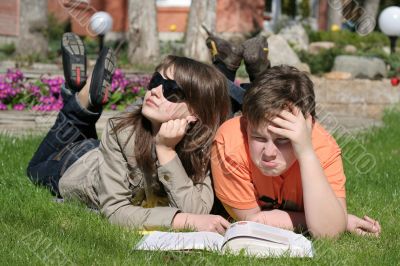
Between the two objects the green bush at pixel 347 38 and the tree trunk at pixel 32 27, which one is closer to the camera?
the tree trunk at pixel 32 27

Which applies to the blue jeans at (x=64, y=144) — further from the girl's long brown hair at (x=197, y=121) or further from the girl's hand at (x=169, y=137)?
the girl's hand at (x=169, y=137)

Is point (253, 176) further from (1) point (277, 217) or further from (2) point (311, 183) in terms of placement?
(2) point (311, 183)

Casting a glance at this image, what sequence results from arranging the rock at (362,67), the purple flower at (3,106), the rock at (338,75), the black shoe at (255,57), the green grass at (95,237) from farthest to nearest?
the rock at (362,67) → the rock at (338,75) → the purple flower at (3,106) → the black shoe at (255,57) → the green grass at (95,237)

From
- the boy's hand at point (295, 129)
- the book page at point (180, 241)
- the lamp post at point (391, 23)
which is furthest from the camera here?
the lamp post at point (391, 23)

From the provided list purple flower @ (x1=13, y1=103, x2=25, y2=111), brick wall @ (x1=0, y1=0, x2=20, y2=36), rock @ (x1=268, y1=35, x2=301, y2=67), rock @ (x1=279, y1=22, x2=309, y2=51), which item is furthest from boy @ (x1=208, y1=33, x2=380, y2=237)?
brick wall @ (x1=0, y1=0, x2=20, y2=36)

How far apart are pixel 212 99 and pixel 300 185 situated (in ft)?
2.25

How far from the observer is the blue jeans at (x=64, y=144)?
4.37 meters

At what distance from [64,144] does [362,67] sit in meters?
7.20

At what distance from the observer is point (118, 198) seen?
3613 mm

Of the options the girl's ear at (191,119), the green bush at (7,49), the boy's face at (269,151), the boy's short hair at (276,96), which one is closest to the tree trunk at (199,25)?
the green bush at (7,49)

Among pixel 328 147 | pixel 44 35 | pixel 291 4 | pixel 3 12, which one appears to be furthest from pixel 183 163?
pixel 291 4

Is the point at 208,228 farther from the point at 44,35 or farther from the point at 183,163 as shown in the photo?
the point at 44,35

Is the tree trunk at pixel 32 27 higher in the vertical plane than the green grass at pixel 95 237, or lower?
higher

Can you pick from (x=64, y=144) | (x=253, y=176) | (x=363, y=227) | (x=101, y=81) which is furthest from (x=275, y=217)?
(x=64, y=144)
